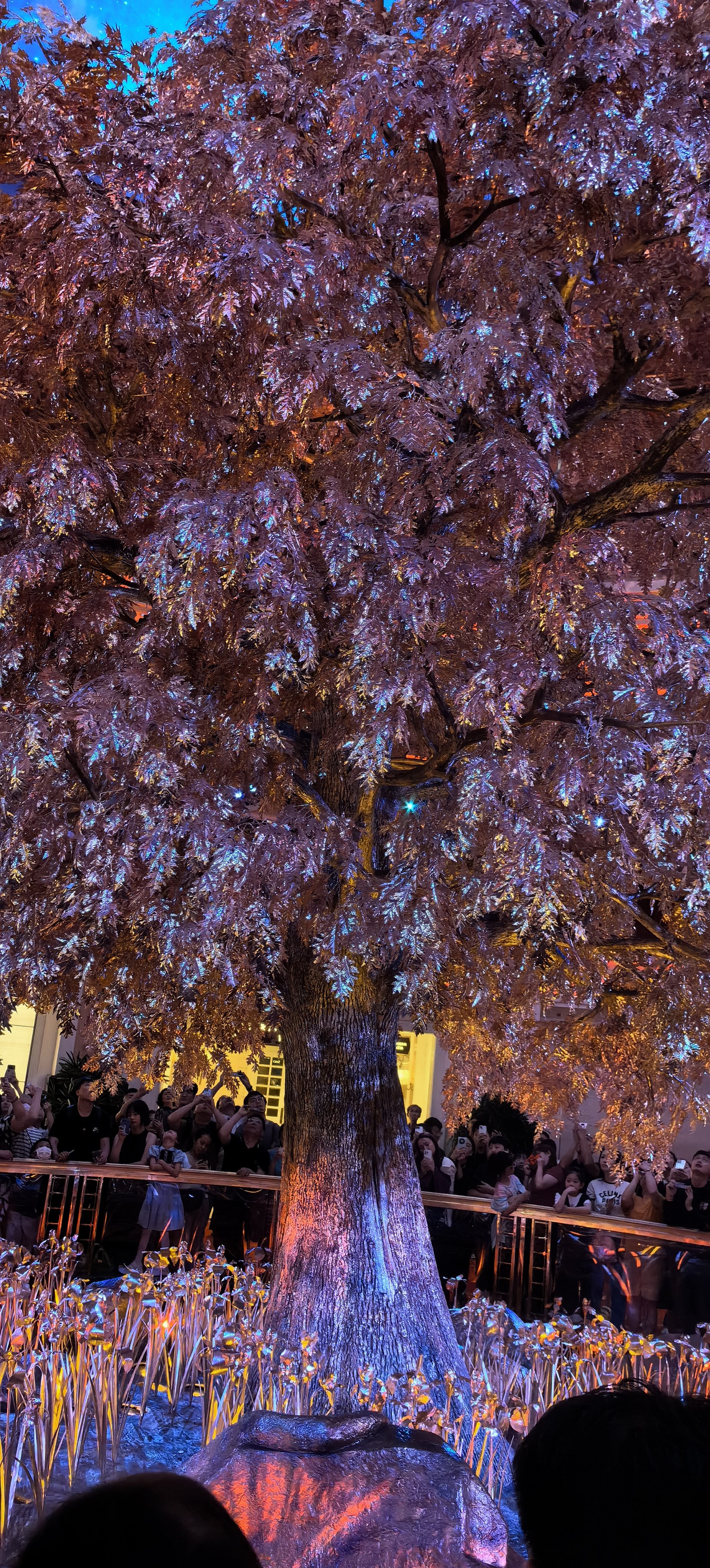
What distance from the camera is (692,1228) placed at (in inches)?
308

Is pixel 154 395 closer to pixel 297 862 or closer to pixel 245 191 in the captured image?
pixel 245 191

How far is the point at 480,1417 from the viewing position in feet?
15.0

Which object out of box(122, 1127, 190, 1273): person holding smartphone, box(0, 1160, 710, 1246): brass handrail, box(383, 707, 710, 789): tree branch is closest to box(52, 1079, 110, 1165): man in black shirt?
box(0, 1160, 710, 1246): brass handrail

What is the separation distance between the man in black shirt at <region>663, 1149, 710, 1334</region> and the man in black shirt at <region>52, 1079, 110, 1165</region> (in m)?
4.31

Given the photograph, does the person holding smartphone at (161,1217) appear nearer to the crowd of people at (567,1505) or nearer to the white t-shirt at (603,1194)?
the white t-shirt at (603,1194)

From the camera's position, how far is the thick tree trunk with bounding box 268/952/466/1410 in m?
5.51

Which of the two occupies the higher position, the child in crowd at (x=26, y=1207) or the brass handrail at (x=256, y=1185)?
the brass handrail at (x=256, y=1185)

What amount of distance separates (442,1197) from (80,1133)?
2995 millimetres

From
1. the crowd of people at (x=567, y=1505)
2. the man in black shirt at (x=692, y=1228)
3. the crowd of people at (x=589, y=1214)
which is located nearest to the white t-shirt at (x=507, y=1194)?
the crowd of people at (x=589, y=1214)

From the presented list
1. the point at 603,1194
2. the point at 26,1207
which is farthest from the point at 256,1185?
the point at 603,1194

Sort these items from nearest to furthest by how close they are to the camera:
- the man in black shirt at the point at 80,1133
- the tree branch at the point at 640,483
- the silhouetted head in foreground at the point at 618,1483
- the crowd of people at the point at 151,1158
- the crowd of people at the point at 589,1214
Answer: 1. the silhouetted head in foreground at the point at 618,1483
2. the tree branch at the point at 640,483
3. the crowd of people at the point at 589,1214
4. the crowd of people at the point at 151,1158
5. the man in black shirt at the point at 80,1133

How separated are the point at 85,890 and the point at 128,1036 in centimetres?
122

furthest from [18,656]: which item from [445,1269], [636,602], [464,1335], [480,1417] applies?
[445,1269]

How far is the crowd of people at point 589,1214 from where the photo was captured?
6754 millimetres
